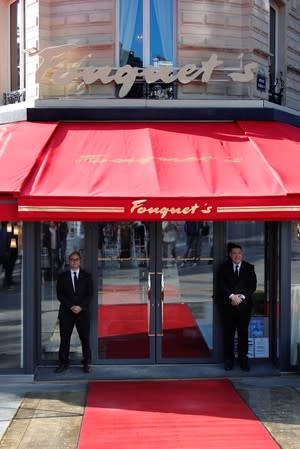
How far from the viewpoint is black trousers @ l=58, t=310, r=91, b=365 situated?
9195mm

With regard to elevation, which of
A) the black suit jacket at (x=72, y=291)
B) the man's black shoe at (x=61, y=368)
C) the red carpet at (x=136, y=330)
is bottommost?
the man's black shoe at (x=61, y=368)

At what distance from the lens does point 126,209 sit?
A: 8.12 meters

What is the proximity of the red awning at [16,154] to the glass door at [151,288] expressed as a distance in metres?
1.62

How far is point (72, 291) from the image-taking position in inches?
362

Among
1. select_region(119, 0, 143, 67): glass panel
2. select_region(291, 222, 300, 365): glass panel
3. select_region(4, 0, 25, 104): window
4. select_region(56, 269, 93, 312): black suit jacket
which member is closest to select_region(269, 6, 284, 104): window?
select_region(119, 0, 143, 67): glass panel

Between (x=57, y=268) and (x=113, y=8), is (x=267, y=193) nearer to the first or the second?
(x=57, y=268)

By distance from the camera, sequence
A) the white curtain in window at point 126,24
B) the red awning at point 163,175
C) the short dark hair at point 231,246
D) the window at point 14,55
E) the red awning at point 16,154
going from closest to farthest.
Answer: the red awning at point 163,175 → the red awning at point 16,154 → the short dark hair at point 231,246 → the white curtain in window at point 126,24 → the window at point 14,55

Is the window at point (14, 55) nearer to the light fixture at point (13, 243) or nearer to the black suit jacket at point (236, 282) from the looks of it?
the light fixture at point (13, 243)

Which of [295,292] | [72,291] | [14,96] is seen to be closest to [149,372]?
[72,291]

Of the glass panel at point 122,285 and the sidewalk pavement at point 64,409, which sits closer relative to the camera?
the sidewalk pavement at point 64,409

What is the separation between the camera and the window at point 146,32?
1022 cm

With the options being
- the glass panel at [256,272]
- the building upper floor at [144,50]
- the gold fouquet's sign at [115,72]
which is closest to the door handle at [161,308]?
the glass panel at [256,272]

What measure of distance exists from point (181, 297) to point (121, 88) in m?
3.41

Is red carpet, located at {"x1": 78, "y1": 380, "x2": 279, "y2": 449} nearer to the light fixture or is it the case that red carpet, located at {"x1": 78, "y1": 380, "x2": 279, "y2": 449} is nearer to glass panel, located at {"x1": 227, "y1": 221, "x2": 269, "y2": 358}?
glass panel, located at {"x1": 227, "y1": 221, "x2": 269, "y2": 358}
